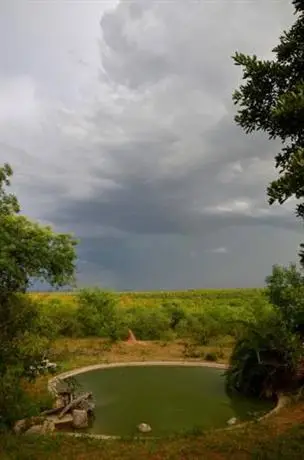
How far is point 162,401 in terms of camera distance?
18.1m

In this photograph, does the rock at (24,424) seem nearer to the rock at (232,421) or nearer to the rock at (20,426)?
the rock at (20,426)

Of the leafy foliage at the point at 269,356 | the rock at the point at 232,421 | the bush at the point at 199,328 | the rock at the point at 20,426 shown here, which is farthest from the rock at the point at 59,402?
the bush at the point at 199,328

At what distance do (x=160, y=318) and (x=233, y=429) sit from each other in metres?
19.4

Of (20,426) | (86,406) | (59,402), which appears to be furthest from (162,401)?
(20,426)

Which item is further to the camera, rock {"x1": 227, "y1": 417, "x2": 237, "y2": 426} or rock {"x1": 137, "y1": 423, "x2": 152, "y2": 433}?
rock {"x1": 227, "y1": 417, "x2": 237, "y2": 426}

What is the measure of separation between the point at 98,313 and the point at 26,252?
20.9m

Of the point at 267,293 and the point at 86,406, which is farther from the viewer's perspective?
the point at 267,293

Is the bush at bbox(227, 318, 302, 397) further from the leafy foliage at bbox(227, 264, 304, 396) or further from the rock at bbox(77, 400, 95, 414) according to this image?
the rock at bbox(77, 400, 95, 414)

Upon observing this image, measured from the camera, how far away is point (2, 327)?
1310 cm

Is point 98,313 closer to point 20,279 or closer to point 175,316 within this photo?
point 175,316

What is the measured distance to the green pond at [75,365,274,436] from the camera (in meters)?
15.3

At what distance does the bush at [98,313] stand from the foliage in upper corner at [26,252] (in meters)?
18.6

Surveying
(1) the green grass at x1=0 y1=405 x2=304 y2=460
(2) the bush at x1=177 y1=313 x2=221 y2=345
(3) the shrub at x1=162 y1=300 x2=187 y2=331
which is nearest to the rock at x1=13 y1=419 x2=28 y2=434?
(1) the green grass at x1=0 y1=405 x2=304 y2=460

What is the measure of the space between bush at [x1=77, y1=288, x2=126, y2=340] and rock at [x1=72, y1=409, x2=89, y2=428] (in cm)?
1662
